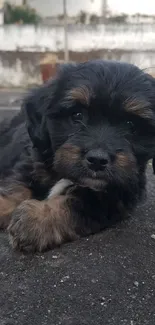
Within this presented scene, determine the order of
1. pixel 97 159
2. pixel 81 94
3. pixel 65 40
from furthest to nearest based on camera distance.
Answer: pixel 65 40 → pixel 81 94 → pixel 97 159

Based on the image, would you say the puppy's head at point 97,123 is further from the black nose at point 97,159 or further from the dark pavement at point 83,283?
the dark pavement at point 83,283

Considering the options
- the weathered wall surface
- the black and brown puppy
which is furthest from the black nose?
the weathered wall surface

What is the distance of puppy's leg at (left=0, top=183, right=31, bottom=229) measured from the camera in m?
3.50

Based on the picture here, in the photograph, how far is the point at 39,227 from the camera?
3.04 metres

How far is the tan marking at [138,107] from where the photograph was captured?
319 cm

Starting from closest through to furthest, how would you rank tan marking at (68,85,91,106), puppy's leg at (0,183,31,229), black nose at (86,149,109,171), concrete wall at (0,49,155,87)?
black nose at (86,149,109,171), tan marking at (68,85,91,106), puppy's leg at (0,183,31,229), concrete wall at (0,49,155,87)

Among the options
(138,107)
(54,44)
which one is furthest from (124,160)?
(54,44)

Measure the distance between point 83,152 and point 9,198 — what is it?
90cm

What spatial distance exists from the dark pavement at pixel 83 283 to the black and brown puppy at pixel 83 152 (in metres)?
0.14

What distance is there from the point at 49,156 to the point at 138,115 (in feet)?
2.58

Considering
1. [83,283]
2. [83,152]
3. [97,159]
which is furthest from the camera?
[83,152]

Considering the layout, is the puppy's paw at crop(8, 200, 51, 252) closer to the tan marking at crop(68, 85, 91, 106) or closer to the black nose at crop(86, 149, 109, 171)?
the black nose at crop(86, 149, 109, 171)

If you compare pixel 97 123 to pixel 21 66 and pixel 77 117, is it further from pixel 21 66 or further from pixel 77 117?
pixel 21 66

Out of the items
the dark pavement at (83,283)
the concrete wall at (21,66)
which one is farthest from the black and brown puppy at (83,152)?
the concrete wall at (21,66)
